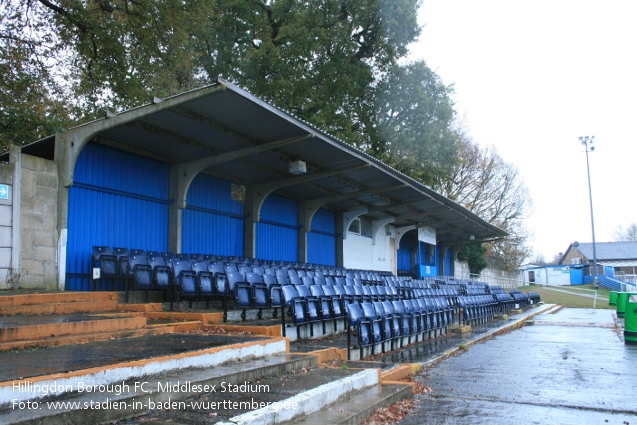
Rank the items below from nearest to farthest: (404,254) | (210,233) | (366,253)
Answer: (210,233), (366,253), (404,254)

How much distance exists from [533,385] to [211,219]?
34.8ft

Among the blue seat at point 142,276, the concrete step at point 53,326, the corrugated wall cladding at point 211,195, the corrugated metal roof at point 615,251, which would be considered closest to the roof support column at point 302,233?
the corrugated wall cladding at point 211,195

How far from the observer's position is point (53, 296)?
8469 mm

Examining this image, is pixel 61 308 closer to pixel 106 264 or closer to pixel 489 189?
pixel 106 264

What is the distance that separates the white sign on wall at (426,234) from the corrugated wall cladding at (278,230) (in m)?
10.4

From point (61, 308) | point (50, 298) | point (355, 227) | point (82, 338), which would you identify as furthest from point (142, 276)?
point (355, 227)

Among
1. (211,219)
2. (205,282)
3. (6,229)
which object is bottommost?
(205,282)

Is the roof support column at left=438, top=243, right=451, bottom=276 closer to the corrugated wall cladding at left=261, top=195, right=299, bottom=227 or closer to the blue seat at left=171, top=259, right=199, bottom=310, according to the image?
the corrugated wall cladding at left=261, top=195, right=299, bottom=227

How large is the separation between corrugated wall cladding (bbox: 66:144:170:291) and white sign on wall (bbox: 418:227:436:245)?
17283mm

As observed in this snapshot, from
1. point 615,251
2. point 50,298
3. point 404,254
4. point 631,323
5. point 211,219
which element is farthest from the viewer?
point 615,251

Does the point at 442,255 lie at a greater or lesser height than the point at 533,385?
greater

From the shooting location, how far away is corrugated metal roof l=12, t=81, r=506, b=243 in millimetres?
10797

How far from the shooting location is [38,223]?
1016 cm

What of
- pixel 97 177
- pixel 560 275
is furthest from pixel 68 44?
pixel 560 275
